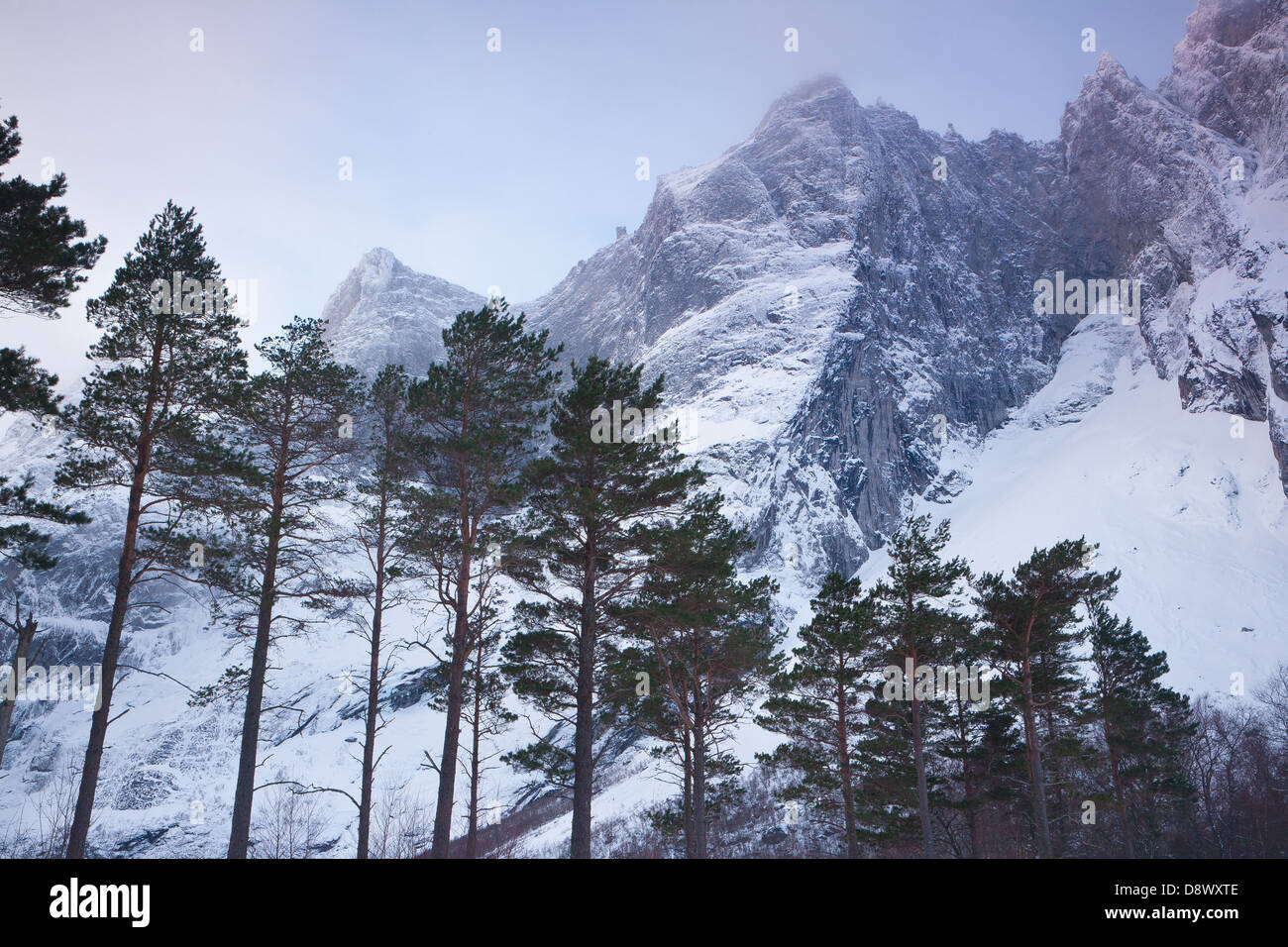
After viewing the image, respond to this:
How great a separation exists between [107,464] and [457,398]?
23.0 feet

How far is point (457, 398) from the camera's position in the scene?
650 inches

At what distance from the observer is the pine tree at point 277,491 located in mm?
15195

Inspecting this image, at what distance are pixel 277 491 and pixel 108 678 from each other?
494 cm

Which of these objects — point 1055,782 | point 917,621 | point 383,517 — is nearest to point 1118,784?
point 1055,782

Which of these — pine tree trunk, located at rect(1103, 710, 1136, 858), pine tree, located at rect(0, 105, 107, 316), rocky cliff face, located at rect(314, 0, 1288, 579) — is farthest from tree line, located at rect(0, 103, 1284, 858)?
rocky cliff face, located at rect(314, 0, 1288, 579)

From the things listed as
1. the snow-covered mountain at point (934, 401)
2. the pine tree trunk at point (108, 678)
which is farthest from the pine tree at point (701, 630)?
the snow-covered mountain at point (934, 401)

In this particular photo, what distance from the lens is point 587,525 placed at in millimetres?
16359

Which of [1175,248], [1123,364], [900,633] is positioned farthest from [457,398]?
[1123,364]

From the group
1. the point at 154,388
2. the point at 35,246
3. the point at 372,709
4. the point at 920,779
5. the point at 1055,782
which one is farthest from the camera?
the point at 1055,782

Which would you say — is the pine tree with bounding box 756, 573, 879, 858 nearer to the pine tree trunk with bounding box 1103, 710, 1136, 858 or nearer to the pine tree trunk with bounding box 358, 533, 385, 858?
the pine tree trunk with bounding box 1103, 710, 1136, 858

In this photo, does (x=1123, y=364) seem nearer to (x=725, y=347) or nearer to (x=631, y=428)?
(x=725, y=347)

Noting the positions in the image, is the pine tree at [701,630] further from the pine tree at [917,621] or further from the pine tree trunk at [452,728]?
the pine tree at [917,621]

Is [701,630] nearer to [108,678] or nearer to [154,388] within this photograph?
[108,678]
